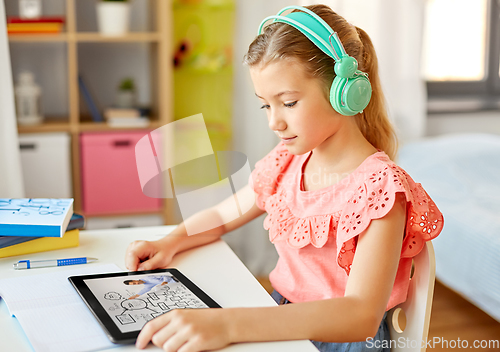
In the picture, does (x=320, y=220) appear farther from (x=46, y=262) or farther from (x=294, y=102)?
(x=46, y=262)

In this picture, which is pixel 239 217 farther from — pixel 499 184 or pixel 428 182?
pixel 499 184

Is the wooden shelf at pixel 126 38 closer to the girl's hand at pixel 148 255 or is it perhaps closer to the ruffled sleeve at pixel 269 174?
the ruffled sleeve at pixel 269 174

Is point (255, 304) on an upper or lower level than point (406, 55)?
lower

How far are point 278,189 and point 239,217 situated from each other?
0.38ft

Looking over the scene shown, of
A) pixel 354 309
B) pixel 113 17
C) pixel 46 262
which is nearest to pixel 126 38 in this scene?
pixel 113 17

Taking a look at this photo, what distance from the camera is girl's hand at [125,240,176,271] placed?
0.90 meters

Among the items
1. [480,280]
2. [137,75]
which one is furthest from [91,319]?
[137,75]

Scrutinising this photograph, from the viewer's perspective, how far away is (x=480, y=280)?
1.75m

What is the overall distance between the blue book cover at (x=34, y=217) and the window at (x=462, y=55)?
2211 millimetres

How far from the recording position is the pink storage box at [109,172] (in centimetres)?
214

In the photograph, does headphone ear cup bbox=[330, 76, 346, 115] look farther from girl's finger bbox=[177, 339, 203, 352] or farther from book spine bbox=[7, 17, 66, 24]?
book spine bbox=[7, 17, 66, 24]

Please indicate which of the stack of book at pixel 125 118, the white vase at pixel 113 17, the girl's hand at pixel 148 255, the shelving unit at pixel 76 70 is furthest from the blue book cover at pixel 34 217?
the white vase at pixel 113 17

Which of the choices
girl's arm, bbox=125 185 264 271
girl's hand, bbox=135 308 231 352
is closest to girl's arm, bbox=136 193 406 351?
girl's hand, bbox=135 308 231 352

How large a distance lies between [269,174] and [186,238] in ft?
0.76
